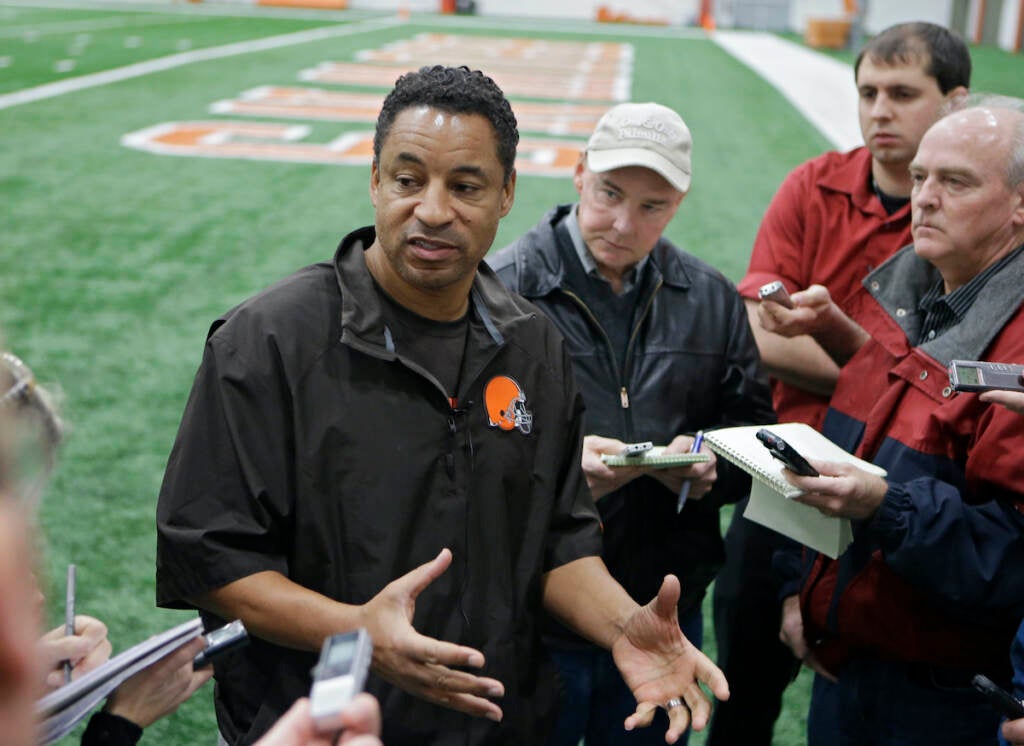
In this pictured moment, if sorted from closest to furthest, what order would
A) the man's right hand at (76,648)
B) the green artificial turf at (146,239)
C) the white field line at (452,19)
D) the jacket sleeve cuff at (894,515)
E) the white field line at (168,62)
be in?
the man's right hand at (76,648)
the jacket sleeve cuff at (894,515)
the green artificial turf at (146,239)
the white field line at (168,62)
the white field line at (452,19)

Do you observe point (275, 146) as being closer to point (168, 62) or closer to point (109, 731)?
point (168, 62)

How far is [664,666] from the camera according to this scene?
6.64ft

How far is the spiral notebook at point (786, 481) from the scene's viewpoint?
2.34 meters

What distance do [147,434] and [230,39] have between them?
16.5m

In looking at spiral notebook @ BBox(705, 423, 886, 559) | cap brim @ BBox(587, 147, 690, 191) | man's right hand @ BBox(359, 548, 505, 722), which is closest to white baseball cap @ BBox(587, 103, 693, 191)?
cap brim @ BBox(587, 147, 690, 191)

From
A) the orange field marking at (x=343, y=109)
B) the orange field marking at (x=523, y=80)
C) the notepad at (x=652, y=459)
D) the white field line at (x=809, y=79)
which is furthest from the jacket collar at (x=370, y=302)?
the orange field marking at (x=523, y=80)

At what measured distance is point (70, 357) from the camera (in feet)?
19.7

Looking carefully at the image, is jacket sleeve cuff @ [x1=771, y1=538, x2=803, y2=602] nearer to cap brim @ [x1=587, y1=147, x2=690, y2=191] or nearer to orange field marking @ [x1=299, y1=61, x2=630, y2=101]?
cap brim @ [x1=587, y1=147, x2=690, y2=191]

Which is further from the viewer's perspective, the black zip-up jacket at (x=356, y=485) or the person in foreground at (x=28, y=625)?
the black zip-up jacket at (x=356, y=485)

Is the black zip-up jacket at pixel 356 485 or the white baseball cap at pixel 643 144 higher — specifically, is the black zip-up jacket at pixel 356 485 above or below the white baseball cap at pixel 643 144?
below

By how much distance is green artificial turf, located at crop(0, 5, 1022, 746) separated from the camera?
14.8ft

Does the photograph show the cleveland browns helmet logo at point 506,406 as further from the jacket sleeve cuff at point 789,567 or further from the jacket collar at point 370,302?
the jacket sleeve cuff at point 789,567

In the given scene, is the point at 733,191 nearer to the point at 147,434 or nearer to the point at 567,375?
the point at 147,434

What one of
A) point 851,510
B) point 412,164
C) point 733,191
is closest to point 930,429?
point 851,510
